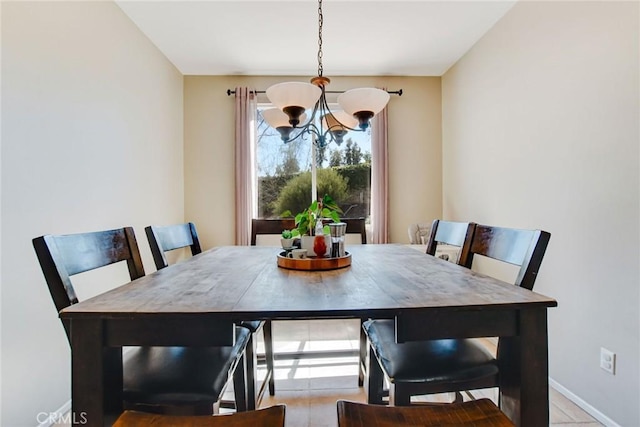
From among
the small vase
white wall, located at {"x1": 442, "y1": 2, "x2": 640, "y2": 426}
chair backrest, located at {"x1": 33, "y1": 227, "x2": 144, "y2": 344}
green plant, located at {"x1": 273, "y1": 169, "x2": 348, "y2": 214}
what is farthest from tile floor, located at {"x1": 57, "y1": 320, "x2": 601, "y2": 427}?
green plant, located at {"x1": 273, "y1": 169, "x2": 348, "y2": 214}

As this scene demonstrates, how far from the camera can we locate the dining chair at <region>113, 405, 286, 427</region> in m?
0.74

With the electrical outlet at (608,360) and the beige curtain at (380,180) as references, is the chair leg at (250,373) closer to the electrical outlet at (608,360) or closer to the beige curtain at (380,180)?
the electrical outlet at (608,360)

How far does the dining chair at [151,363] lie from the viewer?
924 mm

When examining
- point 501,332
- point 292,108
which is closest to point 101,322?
point 501,332

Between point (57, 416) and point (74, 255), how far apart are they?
1.24 m

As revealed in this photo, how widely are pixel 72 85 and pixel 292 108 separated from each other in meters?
1.27

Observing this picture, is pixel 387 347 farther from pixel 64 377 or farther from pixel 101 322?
pixel 64 377

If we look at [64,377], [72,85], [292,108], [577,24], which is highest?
[577,24]

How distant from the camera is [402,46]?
2.93 metres

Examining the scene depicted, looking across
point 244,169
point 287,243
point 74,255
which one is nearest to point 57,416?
point 74,255

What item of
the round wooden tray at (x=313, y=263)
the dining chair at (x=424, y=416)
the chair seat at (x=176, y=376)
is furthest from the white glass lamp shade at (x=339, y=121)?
the dining chair at (x=424, y=416)

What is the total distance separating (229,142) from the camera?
3.54m

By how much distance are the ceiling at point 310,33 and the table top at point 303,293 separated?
1.96m

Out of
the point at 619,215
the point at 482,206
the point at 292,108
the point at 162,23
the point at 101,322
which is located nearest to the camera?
the point at 101,322
